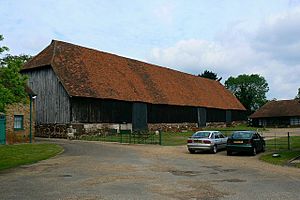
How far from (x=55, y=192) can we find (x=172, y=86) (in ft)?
139

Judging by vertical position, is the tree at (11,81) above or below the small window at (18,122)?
above

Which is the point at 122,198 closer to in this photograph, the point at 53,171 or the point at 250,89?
the point at 53,171

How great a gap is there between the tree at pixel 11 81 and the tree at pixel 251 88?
3718 inches

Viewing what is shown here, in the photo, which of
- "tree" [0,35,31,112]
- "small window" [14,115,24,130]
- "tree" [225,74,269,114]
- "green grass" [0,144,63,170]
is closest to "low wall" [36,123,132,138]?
"small window" [14,115,24,130]

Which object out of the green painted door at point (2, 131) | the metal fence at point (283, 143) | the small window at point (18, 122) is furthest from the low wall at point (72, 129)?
the metal fence at point (283, 143)

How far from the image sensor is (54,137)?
36.4 metres

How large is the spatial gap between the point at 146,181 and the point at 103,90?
88.9ft

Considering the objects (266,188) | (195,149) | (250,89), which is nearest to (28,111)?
(195,149)

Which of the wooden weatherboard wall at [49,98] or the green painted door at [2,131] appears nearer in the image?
the green painted door at [2,131]

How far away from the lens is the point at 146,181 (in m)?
12.0

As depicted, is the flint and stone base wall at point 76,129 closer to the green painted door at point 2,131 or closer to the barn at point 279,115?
the green painted door at point 2,131

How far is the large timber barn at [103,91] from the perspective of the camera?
36156 mm

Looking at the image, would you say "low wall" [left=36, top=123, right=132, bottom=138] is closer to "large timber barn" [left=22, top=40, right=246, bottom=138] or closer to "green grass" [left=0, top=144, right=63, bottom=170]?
"large timber barn" [left=22, top=40, right=246, bottom=138]

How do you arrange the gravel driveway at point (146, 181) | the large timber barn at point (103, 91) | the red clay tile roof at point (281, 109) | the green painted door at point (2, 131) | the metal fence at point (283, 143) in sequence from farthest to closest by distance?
the red clay tile roof at point (281, 109), the large timber barn at point (103, 91), the green painted door at point (2, 131), the metal fence at point (283, 143), the gravel driveway at point (146, 181)
